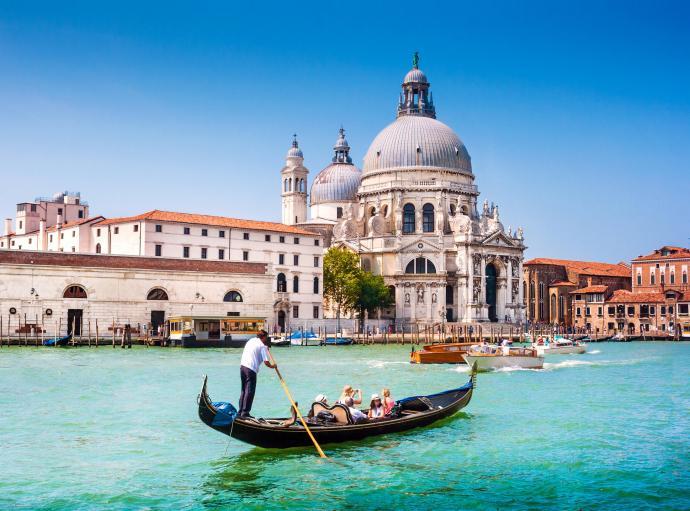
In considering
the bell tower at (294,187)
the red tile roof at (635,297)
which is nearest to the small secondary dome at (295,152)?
the bell tower at (294,187)

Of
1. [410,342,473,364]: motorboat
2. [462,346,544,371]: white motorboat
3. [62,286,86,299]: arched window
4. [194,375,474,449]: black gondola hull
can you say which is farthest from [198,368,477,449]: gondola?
[62,286,86,299]: arched window

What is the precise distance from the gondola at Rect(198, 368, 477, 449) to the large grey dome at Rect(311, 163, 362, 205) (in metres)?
60.6

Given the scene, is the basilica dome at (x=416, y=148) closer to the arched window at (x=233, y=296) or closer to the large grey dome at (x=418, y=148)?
the large grey dome at (x=418, y=148)

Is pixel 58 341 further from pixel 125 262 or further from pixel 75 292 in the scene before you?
pixel 125 262

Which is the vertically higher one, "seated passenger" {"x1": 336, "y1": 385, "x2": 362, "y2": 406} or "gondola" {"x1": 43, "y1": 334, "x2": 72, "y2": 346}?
"gondola" {"x1": 43, "y1": 334, "x2": 72, "y2": 346}

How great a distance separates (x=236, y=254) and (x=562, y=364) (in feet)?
77.3

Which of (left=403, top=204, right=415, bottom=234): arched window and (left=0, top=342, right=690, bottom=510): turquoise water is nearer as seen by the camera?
(left=0, top=342, right=690, bottom=510): turquoise water

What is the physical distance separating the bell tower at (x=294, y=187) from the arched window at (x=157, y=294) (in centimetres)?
2876

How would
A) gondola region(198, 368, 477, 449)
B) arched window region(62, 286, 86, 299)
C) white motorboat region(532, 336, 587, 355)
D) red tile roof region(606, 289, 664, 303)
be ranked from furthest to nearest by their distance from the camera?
red tile roof region(606, 289, 664, 303), arched window region(62, 286, 86, 299), white motorboat region(532, 336, 587, 355), gondola region(198, 368, 477, 449)

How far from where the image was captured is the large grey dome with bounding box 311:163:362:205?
76875 mm

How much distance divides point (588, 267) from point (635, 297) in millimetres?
14852

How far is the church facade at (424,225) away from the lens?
6372cm

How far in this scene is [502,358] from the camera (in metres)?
30.4

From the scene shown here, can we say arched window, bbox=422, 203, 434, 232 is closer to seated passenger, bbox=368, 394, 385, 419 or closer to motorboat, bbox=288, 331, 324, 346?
motorboat, bbox=288, 331, 324, 346
